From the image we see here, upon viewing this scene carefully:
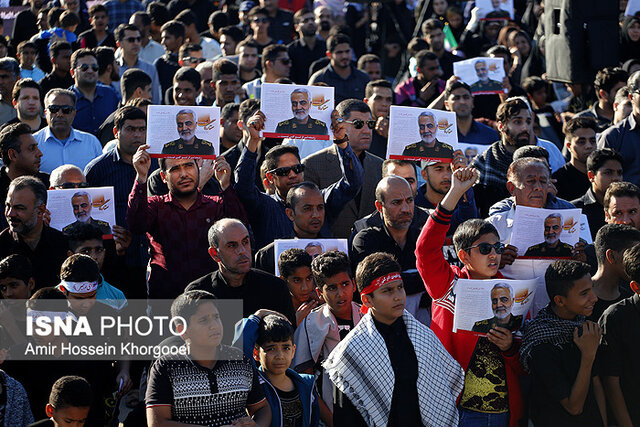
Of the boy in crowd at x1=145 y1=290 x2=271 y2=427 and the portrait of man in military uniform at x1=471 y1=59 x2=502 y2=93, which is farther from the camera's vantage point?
the portrait of man in military uniform at x1=471 y1=59 x2=502 y2=93

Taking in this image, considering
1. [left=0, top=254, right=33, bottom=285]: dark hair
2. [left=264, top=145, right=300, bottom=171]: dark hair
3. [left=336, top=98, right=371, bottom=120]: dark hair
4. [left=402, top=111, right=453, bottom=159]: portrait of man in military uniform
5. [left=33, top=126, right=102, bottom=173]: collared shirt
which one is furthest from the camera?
[left=33, top=126, right=102, bottom=173]: collared shirt

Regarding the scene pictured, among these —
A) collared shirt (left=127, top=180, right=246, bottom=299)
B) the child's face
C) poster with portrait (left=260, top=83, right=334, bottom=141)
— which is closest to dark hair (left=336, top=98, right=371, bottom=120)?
poster with portrait (left=260, top=83, right=334, bottom=141)

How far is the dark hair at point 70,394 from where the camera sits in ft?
17.5

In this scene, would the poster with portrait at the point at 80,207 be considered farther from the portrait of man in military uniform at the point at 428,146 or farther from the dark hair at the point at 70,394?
the portrait of man in military uniform at the point at 428,146

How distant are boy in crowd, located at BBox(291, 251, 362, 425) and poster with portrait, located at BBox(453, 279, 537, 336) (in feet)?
2.30

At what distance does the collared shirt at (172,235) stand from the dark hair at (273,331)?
140 centimetres

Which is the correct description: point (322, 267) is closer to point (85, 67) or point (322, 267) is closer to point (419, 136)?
point (419, 136)

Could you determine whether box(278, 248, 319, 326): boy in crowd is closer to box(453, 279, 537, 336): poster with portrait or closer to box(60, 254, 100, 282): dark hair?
box(453, 279, 537, 336): poster with portrait

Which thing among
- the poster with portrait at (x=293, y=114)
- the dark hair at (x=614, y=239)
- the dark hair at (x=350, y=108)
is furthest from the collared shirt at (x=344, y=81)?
the dark hair at (x=614, y=239)

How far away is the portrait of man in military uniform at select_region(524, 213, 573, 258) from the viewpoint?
20.4 ft

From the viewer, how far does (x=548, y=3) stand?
10.4m

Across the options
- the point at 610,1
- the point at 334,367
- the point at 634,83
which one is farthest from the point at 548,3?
the point at 334,367

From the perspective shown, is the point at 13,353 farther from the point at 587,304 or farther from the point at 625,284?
the point at 625,284

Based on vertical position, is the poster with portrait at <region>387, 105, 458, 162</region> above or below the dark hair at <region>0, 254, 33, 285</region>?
above
